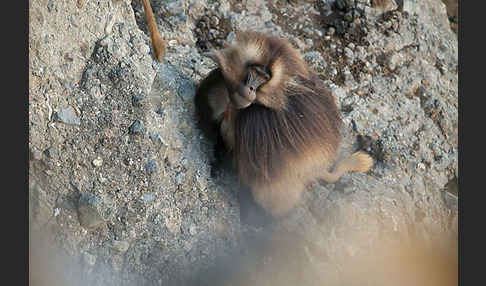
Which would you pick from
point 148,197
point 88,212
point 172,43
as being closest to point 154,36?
point 172,43

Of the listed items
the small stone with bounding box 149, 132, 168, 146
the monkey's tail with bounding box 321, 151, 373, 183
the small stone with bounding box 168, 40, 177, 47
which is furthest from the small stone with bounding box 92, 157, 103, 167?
the monkey's tail with bounding box 321, 151, 373, 183

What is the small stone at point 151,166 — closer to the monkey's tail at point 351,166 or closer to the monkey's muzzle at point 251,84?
the monkey's muzzle at point 251,84

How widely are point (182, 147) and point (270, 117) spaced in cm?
45

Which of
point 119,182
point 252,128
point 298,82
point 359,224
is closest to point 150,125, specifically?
point 119,182

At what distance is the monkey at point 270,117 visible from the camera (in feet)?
7.38

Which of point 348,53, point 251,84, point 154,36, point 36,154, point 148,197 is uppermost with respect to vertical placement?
point 154,36

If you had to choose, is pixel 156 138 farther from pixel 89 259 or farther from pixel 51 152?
pixel 89 259

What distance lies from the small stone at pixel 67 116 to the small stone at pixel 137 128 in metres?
0.23

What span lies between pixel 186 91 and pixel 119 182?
0.60 metres

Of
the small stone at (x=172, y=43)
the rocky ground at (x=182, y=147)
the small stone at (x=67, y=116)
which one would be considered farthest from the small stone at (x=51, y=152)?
the small stone at (x=172, y=43)

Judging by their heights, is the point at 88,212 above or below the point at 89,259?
above

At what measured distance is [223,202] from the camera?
253 centimetres

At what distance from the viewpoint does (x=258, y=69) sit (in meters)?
2.21

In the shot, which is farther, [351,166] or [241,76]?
[351,166]
